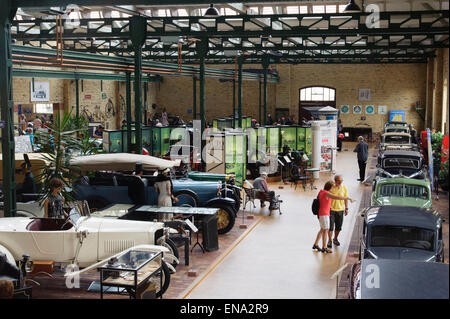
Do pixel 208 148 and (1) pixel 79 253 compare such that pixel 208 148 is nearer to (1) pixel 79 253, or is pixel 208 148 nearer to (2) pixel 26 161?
(2) pixel 26 161

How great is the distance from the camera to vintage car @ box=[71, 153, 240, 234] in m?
12.3

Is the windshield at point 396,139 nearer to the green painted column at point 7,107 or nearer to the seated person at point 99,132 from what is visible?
the seated person at point 99,132

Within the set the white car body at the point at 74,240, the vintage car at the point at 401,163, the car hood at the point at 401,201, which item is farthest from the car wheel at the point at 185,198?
the vintage car at the point at 401,163

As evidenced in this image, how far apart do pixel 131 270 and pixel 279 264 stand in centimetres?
416

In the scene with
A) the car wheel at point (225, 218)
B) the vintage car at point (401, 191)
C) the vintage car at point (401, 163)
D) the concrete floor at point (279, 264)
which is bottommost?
the concrete floor at point (279, 264)

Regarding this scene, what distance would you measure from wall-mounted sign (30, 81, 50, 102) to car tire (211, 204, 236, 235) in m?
19.0

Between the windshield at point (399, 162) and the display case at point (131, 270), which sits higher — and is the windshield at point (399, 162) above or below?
above

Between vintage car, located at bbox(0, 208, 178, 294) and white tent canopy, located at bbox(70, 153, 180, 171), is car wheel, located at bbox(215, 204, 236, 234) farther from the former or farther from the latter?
vintage car, located at bbox(0, 208, 178, 294)

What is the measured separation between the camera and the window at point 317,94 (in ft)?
143

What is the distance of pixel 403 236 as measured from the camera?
9250mm

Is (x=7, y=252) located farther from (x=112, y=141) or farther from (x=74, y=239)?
(x=112, y=141)

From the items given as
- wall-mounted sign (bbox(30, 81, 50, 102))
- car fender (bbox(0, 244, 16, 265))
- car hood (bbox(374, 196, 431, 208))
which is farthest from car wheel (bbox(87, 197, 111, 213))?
wall-mounted sign (bbox(30, 81, 50, 102))

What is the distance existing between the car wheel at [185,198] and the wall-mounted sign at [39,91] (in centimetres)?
1806
